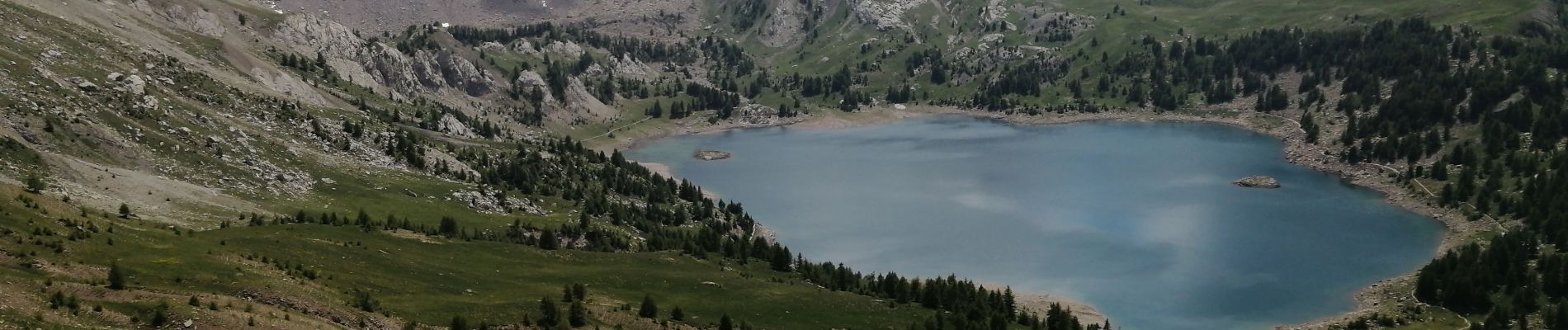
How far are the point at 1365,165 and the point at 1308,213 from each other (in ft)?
106

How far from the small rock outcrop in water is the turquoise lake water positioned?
249cm

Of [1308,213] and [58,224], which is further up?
[58,224]

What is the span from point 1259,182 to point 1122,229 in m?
39.4

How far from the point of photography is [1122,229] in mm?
142500

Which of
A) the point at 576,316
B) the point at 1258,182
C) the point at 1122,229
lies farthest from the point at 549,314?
the point at 1258,182

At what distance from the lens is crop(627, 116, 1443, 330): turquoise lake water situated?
11525 centimetres

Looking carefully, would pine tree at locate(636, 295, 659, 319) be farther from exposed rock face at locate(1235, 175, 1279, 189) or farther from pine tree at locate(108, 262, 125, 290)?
exposed rock face at locate(1235, 175, 1279, 189)

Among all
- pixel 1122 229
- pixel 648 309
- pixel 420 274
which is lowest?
pixel 1122 229

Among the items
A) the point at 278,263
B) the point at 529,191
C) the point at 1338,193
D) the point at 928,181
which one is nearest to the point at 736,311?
the point at 278,263

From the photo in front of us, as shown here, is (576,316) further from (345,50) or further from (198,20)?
(345,50)

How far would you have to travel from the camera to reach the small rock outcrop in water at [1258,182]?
559 feet

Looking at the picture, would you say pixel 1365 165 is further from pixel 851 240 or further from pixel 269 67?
pixel 269 67

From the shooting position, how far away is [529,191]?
133 meters

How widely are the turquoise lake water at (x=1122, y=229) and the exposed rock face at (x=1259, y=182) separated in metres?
2.46
